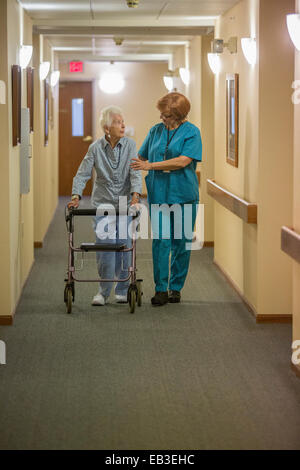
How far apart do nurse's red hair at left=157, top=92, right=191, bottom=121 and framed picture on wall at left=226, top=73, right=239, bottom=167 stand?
0.58m

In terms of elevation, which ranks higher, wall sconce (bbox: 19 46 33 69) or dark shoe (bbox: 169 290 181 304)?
wall sconce (bbox: 19 46 33 69)

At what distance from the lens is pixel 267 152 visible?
18.7 ft

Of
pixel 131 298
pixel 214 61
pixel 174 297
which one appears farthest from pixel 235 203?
pixel 214 61

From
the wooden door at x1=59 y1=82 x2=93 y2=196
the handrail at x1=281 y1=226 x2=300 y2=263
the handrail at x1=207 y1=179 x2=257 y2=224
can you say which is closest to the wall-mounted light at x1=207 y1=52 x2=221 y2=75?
the handrail at x1=207 y1=179 x2=257 y2=224

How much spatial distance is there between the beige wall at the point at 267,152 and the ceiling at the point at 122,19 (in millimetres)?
1052

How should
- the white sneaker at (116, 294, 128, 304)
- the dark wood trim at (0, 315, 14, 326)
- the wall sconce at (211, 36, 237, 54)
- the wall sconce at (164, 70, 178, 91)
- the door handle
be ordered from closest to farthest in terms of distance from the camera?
1. the dark wood trim at (0, 315, 14, 326)
2. the white sneaker at (116, 294, 128, 304)
3. the wall sconce at (211, 36, 237, 54)
4. the wall sconce at (164, 70, 178, 91)
5. the door handle

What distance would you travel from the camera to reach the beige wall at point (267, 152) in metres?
5.60

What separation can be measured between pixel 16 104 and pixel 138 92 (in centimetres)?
958

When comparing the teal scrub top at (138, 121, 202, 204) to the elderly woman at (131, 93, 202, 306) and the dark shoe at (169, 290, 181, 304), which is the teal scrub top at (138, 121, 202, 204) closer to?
the elderly woman at (131, 93, 202, 306)

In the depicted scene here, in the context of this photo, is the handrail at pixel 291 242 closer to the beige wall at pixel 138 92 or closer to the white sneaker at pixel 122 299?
the white sneaker at pixel 122 299

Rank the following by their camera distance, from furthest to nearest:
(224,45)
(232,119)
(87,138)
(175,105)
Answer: (87,138) < (224,45) < (232,119) < (175,105)

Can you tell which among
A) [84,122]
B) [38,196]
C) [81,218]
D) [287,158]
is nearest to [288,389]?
[287,158]

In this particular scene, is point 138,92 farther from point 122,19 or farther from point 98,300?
point 98,300

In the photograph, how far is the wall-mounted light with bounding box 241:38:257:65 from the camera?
5.84 metres
